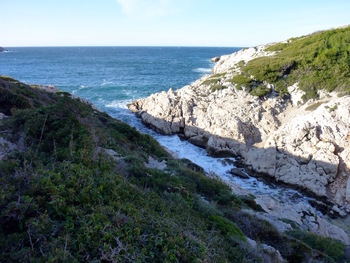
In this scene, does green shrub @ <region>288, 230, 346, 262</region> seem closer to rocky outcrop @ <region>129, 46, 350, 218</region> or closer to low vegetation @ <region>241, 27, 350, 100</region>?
rocky outcrop @ <region>129, 46, 350, 218</region>

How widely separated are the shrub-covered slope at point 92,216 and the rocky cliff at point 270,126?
958 cm

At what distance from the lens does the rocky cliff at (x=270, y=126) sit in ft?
55.5

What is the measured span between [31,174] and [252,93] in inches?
992

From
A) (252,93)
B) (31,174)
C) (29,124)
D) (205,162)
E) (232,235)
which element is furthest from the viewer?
(252,93)

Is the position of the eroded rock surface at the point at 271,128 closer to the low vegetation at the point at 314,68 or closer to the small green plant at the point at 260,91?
the small green plant at the point at 260,91

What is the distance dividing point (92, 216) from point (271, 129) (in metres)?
21.7

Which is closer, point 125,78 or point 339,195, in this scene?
point 339,195

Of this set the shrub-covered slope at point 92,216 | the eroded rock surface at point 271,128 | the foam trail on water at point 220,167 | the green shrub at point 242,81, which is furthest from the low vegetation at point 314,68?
the shrub-covered slope at point 92,216

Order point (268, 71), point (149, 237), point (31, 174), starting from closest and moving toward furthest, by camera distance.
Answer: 1. point (149, 237)
2. point (31, 174)
3. point (268, 71)

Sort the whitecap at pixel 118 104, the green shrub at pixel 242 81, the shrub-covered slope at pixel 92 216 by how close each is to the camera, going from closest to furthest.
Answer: the shrub-covered slope at pixel 92 216 → the green shrub at pixel 242 81 → the whitecap at pixel 118 104

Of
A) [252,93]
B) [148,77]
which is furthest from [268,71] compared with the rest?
[148,77]

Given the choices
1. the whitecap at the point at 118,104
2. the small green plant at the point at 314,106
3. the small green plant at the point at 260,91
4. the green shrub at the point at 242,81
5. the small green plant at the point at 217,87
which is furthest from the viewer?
the whitecap at the point at 118,104

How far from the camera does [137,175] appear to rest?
8359 millimetres

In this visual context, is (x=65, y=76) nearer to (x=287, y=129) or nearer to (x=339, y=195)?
(x=287, y=129)
